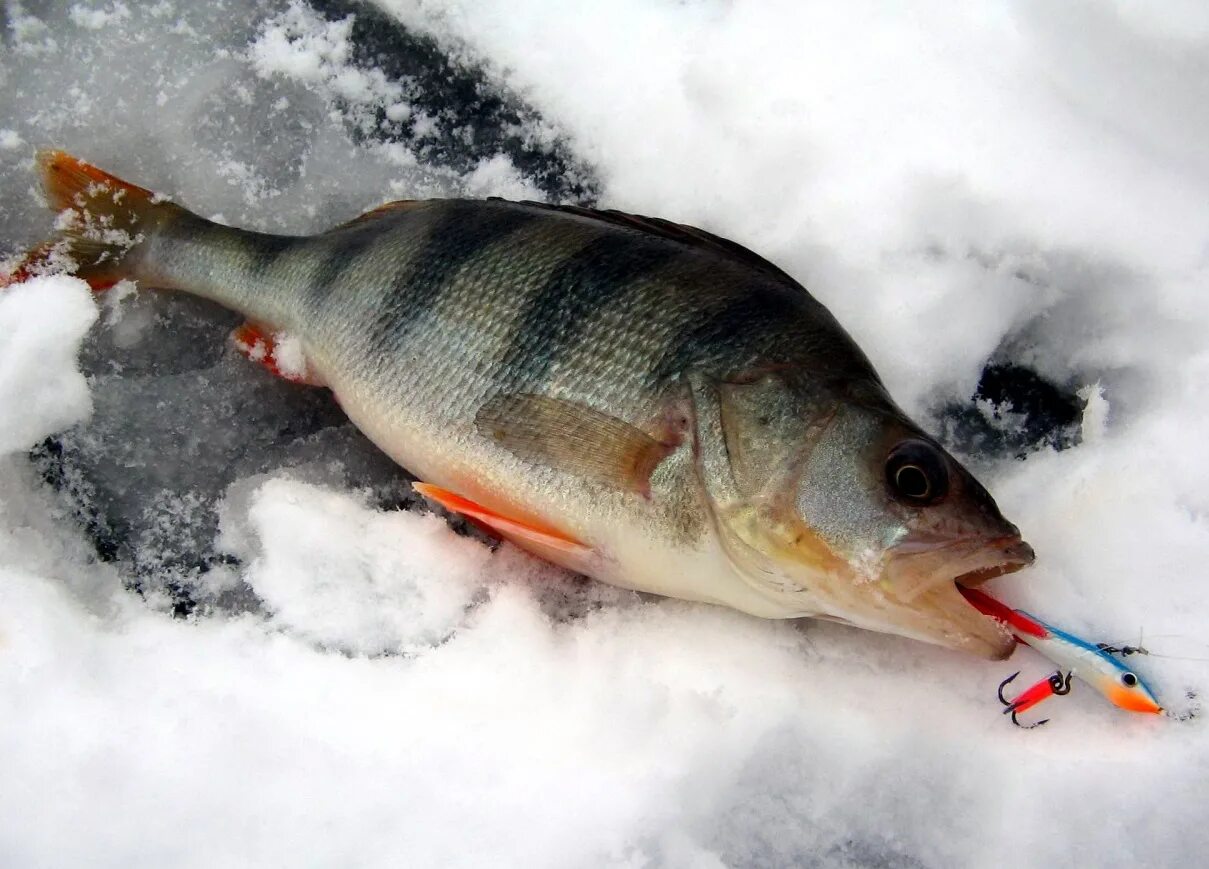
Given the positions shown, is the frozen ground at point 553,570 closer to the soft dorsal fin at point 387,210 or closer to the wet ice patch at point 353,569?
the wet ice patch at point 353,569

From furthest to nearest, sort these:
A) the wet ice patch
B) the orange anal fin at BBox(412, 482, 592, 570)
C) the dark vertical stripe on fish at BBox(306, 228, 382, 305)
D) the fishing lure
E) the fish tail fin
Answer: the fish tail fin, the dark vertical stripe on fish at BBox(306, 228, 382, 305), the wet ice patch, the orange anal fin at BBox(412, 482, 592, 570), the fishing lure

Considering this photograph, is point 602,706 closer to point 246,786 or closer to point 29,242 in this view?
point 246,786

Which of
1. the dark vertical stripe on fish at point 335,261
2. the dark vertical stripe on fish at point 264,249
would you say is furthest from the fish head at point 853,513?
the dark vertical stripe on fish at point 264,249

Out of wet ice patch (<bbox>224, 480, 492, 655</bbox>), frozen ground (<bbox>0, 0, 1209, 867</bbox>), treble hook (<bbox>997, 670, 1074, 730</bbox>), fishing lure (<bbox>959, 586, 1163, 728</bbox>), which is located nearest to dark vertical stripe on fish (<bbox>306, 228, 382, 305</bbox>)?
frozen ground (<bbox>0, 0, 1209, 867</bbox>)

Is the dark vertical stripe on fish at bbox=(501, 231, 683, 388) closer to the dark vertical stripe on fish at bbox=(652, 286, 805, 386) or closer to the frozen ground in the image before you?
the dark vertical stripe on fish at bbox=(652, 286, 805, 386)

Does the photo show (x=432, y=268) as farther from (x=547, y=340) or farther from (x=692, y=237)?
(x=692, y=237)

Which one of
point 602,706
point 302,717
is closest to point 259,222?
point 302,717
